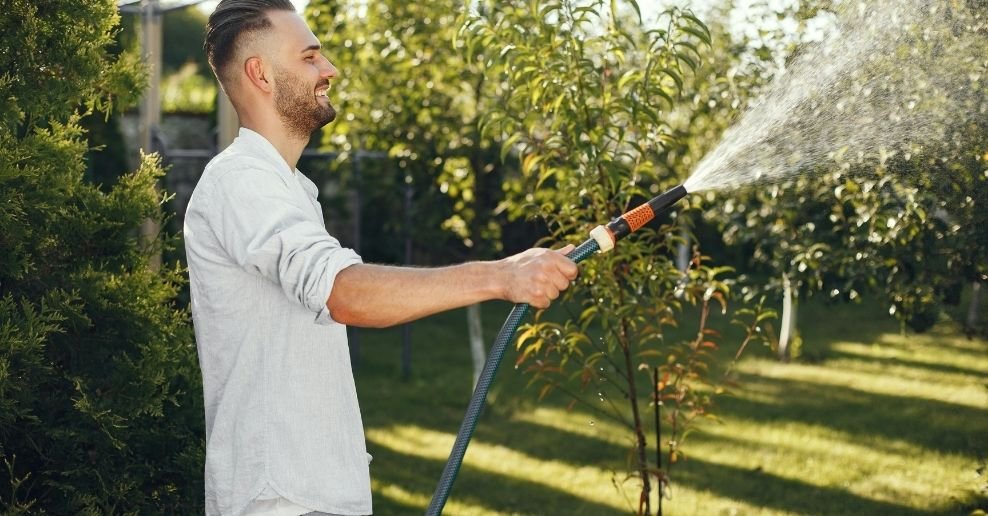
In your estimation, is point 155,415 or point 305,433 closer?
point 305,433

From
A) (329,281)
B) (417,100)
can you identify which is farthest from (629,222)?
(417,100)

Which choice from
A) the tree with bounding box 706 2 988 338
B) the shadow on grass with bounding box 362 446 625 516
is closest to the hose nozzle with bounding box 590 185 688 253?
the tree with bounding box 706 2 988 338

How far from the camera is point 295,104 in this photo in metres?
2.25

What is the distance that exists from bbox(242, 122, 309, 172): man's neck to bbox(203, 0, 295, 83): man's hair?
0.41ft

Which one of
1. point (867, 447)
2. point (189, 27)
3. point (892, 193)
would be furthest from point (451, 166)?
point (189, 27)

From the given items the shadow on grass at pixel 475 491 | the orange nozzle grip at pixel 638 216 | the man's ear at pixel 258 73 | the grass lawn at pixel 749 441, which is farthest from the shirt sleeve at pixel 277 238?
the shadow on grass at pixel 475 491

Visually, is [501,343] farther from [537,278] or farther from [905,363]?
[905,363]

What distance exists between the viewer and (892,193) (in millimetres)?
4500

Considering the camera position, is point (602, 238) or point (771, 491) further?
point (771, 491)

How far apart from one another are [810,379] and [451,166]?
10.3 feet

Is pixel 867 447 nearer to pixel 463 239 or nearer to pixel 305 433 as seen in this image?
pixel 463 239

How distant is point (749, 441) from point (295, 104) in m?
5.15

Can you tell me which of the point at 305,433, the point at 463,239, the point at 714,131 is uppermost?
the point at 714,131

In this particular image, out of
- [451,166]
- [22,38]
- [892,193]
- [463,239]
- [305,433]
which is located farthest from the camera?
[463,239]
